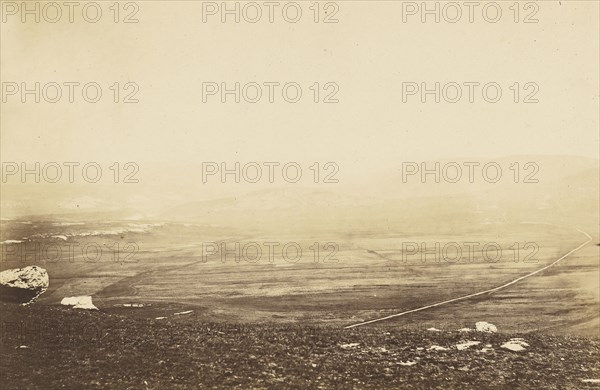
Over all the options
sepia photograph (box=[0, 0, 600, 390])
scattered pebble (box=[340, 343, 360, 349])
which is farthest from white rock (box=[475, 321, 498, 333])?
scattered pebble (box=[340, 343, 360, 349])

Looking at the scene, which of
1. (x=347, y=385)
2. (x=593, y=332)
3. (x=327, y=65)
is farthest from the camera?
(x=327, y=65)

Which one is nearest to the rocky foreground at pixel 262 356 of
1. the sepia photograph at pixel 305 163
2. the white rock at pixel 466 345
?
the white rock at pixel 466 345

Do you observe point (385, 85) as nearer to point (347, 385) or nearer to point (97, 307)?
point (347, 385)

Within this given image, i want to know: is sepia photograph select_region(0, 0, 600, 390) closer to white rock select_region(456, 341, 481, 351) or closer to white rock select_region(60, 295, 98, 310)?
white rock select_region(60, 295, 98, 310)

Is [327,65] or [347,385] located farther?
[327,65]

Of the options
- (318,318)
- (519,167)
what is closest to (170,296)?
(318,318)
